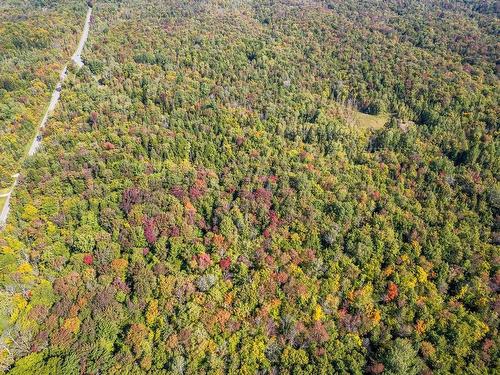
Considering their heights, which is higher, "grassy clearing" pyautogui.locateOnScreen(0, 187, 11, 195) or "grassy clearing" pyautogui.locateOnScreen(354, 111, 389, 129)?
"grassy clearing" pyautogui.locateOnScreen(354, 111, 389, 129)

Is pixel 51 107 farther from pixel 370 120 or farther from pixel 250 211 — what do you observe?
pixel 370 120

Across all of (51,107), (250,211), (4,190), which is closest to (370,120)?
(250,211)

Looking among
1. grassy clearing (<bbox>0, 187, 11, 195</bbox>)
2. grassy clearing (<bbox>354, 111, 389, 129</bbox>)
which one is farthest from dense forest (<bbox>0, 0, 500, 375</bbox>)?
grassy clearing (<bbox>0, 187, 11, 195</bbox>)

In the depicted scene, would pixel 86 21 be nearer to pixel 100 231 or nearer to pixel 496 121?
pixel 100 231

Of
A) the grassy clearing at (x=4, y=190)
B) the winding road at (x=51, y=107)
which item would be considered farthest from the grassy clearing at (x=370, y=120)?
the grassy clearing at (x=4, y=190)

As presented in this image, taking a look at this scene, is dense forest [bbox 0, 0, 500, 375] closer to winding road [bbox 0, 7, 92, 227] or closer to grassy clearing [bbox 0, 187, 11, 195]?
winding road [bbox 0, 7, 92, 227]

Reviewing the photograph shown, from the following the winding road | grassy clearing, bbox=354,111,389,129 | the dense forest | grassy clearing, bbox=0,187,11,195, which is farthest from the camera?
grassy clearing, bbox=354,111,389,129

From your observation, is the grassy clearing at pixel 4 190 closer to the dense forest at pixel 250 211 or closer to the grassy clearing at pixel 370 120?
the dense forest at pixel 250 211

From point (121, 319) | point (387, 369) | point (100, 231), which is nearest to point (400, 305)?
point (387, 369)
